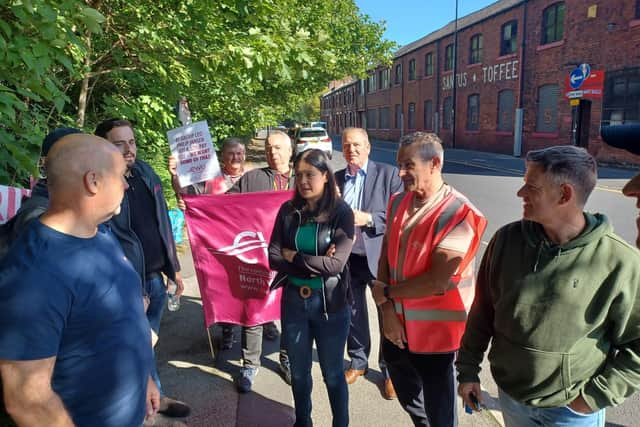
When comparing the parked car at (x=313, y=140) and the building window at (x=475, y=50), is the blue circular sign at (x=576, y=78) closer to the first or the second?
the building window at (x=475, y=50)

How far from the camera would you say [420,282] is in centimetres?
226

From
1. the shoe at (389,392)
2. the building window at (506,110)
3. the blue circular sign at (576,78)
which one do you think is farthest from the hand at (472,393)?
the building window at (506,110)

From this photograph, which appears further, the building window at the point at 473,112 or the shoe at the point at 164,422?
the building window at the point at 473,112

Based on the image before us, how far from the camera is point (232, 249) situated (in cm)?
402

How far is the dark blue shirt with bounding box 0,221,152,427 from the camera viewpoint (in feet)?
4.59

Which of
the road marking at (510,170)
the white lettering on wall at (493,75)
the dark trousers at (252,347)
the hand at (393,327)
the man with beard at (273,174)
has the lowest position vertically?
the road marking at (510,170)

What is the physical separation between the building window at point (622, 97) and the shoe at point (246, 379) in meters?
18.4

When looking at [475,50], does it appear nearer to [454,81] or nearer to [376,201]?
[454,81]

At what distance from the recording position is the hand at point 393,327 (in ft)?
8.04

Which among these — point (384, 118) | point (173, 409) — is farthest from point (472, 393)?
point (384, 118)

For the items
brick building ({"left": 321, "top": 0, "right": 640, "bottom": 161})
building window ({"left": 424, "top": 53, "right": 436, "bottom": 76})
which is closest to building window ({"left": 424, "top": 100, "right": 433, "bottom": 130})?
brick building ({"left": 321, "top": 0, "right": 640, "bottom": 161})

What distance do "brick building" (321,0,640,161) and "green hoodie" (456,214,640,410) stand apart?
18615 millimetres

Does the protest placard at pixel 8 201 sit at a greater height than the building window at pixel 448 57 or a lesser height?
lesser

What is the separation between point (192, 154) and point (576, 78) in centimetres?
2076
